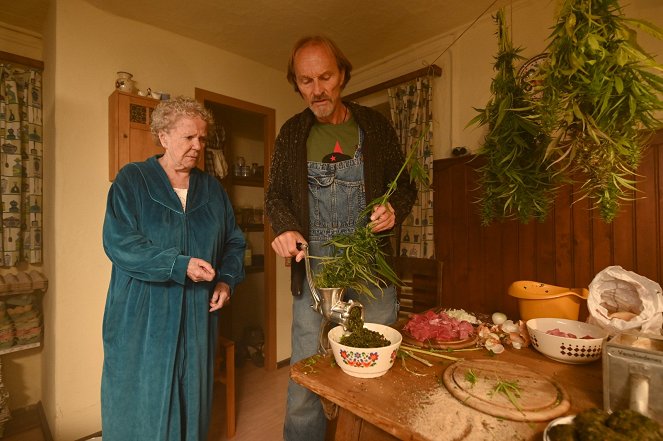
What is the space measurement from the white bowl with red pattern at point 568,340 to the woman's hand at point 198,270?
1180 millimetres

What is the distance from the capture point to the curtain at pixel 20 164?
2.26 meters

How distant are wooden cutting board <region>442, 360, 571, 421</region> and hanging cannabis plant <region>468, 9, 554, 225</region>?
50 cm

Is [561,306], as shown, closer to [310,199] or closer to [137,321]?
[310,199]

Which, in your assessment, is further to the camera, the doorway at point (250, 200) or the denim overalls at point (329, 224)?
the doorway at point (250, 200)

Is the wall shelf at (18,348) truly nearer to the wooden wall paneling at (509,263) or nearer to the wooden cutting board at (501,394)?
the wooden cutting board at (501,394)

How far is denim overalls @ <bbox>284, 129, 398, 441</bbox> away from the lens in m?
1.41

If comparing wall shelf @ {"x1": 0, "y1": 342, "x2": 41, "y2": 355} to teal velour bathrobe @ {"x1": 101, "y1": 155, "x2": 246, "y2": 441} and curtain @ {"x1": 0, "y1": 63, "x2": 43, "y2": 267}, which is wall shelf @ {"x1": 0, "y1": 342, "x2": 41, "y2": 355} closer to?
curtain @ {"x1": 0, "y1": 63, "x2": 43, "y2": 267}

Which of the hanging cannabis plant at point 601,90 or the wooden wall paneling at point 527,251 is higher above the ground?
the hanging cannabis plant at point 601,90

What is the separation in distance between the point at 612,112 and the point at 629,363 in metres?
0.55

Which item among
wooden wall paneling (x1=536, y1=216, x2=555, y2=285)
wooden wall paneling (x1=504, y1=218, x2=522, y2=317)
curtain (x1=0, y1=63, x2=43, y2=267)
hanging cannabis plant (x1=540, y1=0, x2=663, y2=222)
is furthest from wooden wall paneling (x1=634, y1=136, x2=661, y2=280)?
curtain (x1=0, y1=63, x2=43, y2=267)

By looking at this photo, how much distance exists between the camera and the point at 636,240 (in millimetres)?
1912

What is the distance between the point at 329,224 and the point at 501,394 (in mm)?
894

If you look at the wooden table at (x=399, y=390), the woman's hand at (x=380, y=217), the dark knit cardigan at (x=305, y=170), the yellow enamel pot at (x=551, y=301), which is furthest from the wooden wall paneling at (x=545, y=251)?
the woman's hand at (x=380, y=217)

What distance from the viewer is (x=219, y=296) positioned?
5.52 feet
